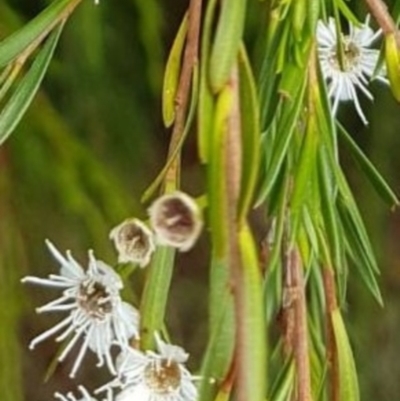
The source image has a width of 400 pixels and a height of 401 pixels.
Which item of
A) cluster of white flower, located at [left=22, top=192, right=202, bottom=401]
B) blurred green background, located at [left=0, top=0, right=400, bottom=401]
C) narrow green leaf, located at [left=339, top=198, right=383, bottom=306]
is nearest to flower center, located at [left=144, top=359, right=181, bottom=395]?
cluster of white flower, located at [left=22, top=192, right=202, bottom=401]

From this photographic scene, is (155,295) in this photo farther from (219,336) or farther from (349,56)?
(349,56)

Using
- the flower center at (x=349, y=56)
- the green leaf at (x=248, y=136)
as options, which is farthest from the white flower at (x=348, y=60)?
the green leaf at (x=248, y=136)

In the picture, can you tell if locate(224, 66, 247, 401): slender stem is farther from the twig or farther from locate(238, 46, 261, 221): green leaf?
the twig

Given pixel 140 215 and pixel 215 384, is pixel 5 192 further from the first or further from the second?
pixel 215 384

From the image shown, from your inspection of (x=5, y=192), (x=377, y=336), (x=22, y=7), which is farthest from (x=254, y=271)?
(x=377, y=336)

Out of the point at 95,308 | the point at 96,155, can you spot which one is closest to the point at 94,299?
the point at 95,308
